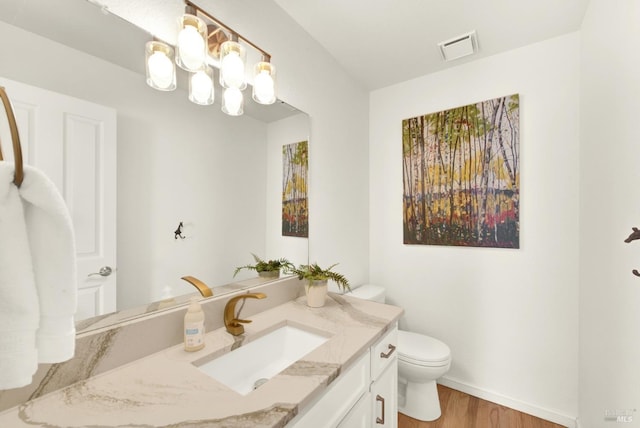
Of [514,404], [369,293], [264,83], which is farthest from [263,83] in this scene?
[514,404]

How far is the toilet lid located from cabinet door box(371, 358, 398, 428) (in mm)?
406

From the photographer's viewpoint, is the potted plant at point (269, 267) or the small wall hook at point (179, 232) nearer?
the small wall hook at point (179, 232)

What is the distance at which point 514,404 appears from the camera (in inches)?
69.3

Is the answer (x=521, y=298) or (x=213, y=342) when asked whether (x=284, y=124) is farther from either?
(x=521, y=298)

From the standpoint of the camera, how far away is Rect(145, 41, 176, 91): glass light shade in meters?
0.92

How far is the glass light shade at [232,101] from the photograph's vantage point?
1161 millimetres

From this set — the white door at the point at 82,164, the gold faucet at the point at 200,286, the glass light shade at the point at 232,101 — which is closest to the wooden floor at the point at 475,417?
the gold faucet at the point at 200,286

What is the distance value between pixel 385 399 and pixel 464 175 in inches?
59.1

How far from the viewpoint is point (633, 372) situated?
37.5 inches

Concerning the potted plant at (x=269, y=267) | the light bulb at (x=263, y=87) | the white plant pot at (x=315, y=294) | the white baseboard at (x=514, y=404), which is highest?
the light bulb at (x=263, y=87)

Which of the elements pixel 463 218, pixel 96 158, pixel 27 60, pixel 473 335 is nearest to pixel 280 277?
pixel 96 158

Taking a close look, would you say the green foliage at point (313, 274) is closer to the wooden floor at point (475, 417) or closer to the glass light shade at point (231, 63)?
the glass light shade at point (231, 63)

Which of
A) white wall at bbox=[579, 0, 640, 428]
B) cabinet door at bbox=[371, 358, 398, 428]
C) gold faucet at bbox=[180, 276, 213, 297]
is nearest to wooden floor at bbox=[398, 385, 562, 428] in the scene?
white wall at bbox=[579, 0, 640, 428]

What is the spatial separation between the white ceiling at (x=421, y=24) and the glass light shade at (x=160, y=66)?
32.2 inches
